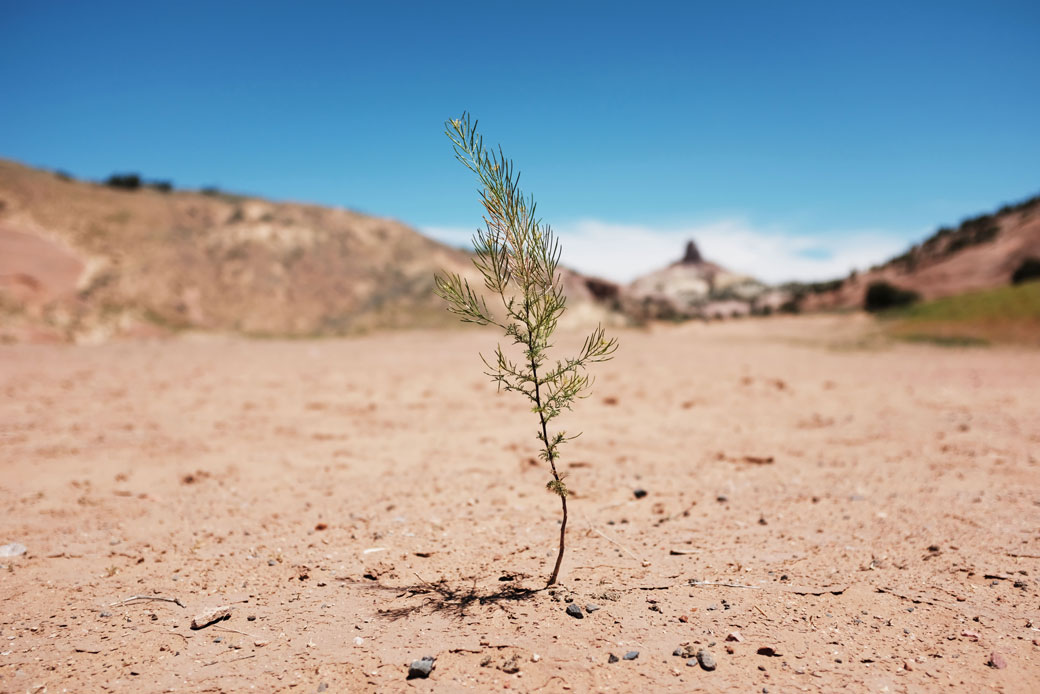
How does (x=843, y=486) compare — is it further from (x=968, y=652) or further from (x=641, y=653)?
(x=641, y=653)

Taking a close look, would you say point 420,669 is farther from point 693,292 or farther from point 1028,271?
point 693,292

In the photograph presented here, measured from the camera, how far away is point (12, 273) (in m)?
21.4

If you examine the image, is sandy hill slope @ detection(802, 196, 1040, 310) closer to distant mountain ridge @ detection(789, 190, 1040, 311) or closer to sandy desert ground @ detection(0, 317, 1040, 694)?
distant mountain ridge @ detection(789, 190, 1040, 311)

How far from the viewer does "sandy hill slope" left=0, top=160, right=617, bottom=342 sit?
22.4m

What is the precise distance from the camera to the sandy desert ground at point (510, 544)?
11.3 feet

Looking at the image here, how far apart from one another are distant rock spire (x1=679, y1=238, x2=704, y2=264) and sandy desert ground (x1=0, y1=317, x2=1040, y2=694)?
2904 inches

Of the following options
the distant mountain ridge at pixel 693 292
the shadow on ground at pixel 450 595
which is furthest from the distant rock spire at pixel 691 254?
the shadow on ground at pixel 450 595

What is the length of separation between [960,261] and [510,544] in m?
42.7

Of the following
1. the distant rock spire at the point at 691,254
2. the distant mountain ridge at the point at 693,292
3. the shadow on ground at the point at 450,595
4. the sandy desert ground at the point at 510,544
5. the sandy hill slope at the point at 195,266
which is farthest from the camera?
the distant rock spire at the point at 691,254

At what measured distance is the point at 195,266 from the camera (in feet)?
90.7

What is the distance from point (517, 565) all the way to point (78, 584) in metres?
3.31

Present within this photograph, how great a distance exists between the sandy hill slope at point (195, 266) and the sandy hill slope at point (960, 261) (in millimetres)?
20830

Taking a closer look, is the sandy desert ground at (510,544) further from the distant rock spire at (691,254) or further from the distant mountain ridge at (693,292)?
the distant rock spire at (691,254)

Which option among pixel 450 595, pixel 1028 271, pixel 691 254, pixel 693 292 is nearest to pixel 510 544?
pixel 450 595
